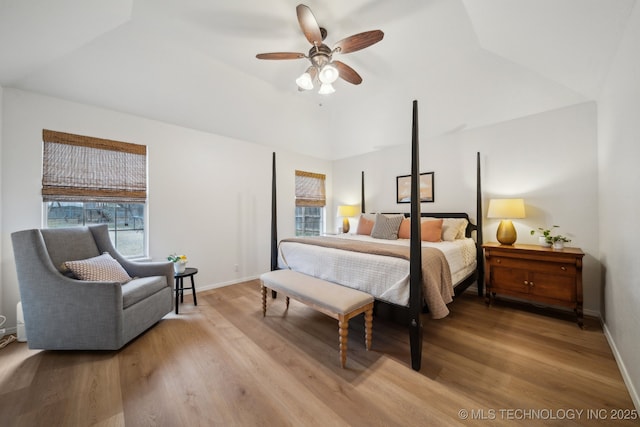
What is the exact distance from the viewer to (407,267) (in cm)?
201

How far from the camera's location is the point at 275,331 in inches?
95.1

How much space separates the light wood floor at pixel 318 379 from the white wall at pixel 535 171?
3.47 ft

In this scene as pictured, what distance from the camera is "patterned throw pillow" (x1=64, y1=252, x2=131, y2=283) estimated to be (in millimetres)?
2135

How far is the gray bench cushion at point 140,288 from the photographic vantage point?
2139mm

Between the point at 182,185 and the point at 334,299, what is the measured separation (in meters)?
2.84

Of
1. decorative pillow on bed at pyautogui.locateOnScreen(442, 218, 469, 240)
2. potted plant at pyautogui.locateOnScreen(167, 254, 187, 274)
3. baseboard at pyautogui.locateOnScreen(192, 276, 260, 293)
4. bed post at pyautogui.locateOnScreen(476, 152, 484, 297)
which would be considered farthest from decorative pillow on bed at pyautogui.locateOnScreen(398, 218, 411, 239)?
potted plant at pyautogui.locateOnScreen(167, 254, 187, 274)

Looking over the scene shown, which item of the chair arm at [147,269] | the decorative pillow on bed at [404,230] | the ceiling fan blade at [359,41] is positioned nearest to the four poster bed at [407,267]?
the decorative pillow on bed at [404,230]

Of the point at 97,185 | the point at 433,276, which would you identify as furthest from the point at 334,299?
the point at 97,185

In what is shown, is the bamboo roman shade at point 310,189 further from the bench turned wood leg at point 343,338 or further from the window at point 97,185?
the bench turned wood leg at point 343,338

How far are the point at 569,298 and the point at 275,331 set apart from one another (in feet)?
10.1

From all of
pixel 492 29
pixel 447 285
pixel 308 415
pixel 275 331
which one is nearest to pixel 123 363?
pixel 275 331

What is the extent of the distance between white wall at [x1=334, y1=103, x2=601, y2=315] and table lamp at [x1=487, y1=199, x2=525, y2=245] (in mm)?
307

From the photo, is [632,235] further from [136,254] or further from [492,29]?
[136,254]

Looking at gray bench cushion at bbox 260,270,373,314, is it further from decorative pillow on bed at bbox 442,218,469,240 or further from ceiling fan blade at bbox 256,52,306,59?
ceiling fan blade at bbox 256,52,306,59
